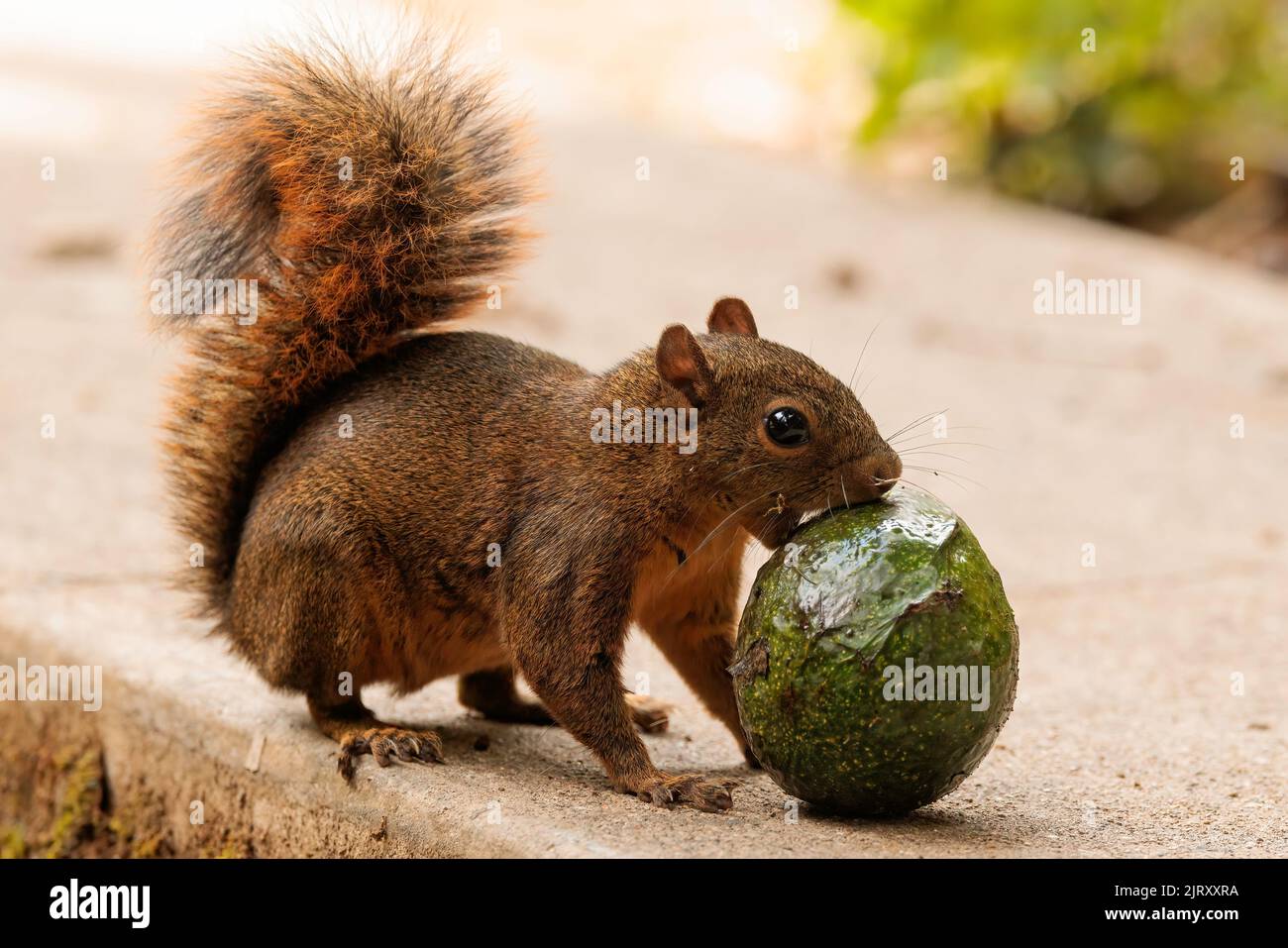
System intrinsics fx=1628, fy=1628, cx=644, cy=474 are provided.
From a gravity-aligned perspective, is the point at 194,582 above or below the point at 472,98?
below

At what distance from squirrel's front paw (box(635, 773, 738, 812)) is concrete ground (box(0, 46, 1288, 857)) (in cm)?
4

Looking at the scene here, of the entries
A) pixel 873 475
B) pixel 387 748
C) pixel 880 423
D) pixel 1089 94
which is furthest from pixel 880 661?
pixel 1089 94

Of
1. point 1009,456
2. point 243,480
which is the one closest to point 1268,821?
point 243,480

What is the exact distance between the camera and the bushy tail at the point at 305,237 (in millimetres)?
3895

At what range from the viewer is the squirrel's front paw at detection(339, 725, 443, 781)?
359cm

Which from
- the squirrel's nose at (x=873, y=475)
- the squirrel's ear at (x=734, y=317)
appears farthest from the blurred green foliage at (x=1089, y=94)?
the squirrel's nose at (x=873, y=475)

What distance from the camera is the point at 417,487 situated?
3719 mm

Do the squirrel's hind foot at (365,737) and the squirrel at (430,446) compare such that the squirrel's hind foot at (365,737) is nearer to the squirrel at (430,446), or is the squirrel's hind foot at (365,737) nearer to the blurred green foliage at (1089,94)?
the squirrel at (430,446)

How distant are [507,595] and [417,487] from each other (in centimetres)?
35

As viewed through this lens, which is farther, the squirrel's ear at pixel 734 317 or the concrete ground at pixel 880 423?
the squirrel's ear at pixel 734 317

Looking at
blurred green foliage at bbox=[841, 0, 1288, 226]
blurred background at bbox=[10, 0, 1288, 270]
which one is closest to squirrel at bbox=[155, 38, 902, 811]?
blurred background at bbox=[10, 0, 1288, 270]

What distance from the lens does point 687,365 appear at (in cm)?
A: 348

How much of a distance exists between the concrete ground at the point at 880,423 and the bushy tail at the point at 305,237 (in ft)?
0.78
